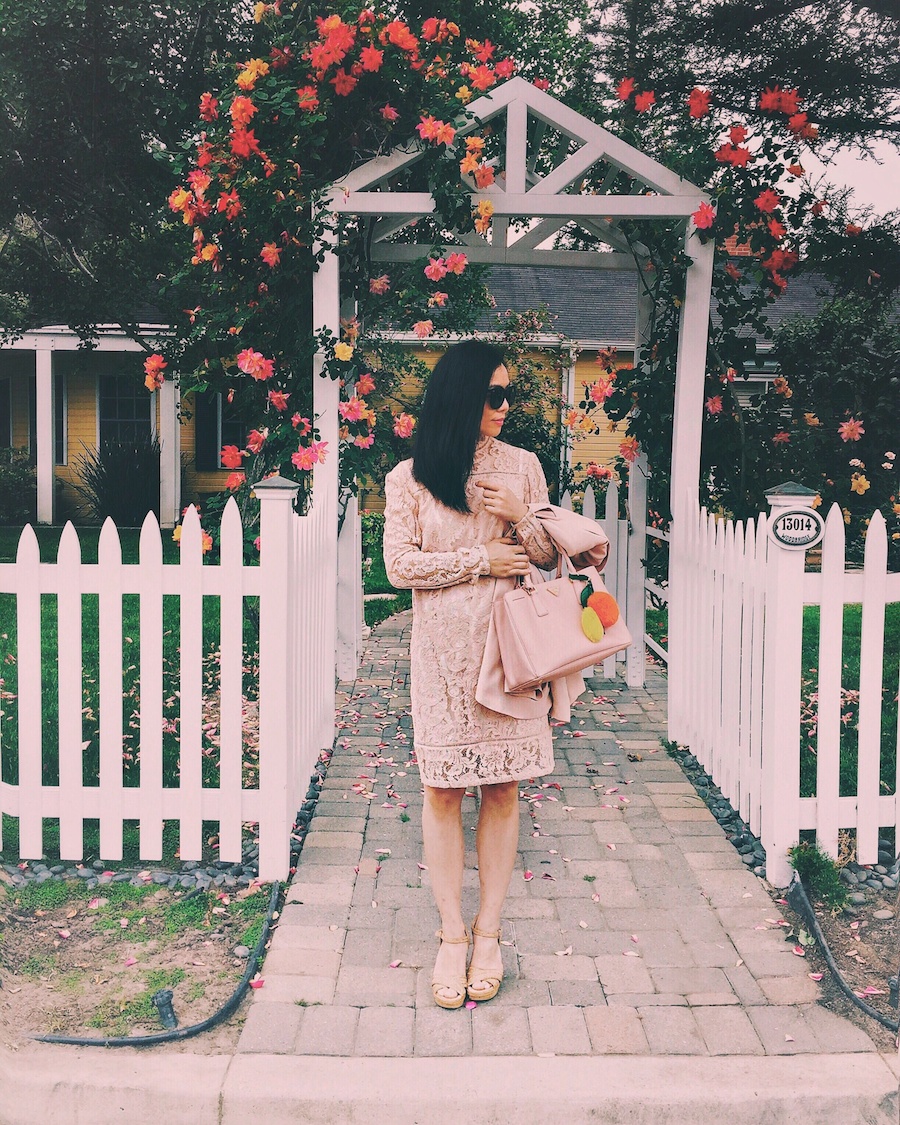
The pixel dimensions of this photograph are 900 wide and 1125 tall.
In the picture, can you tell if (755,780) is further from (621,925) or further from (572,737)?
(572,737)

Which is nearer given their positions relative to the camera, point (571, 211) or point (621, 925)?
point (621, 925)

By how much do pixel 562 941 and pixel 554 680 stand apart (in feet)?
2.73

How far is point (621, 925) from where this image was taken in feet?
9.36

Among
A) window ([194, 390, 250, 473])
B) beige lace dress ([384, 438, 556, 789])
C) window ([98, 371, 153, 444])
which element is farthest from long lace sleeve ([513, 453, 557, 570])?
window ([98, 371, 153, 444])

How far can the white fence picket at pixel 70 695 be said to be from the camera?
3.08 metres

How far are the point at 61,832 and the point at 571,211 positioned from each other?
335 centimetres

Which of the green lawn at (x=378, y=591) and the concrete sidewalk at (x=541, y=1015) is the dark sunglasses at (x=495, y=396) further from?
the green lawn at (x=378, y=591)

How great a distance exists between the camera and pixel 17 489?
1370cm

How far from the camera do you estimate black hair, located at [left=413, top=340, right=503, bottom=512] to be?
8.20ft

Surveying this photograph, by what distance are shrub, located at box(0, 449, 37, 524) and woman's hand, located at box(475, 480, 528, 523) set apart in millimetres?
12615

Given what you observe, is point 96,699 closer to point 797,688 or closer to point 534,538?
point 534,538

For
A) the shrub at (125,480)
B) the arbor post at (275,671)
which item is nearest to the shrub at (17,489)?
the shrub at (125,480)

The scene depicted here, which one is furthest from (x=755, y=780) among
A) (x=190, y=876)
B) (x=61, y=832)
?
(x=61, y=832)

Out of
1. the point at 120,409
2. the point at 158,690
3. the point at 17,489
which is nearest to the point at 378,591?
the point at 158,690
